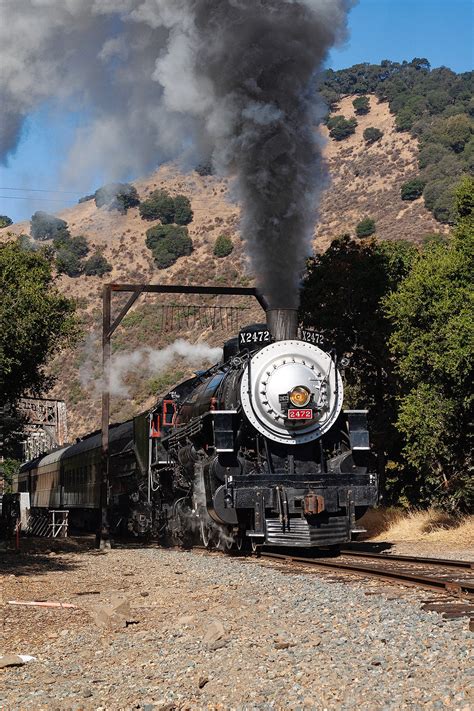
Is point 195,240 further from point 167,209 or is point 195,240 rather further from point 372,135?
point 372,135

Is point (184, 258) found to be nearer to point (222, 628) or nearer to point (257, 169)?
point (257, 169)

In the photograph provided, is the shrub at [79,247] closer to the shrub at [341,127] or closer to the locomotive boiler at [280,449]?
the shrub at [341,127]

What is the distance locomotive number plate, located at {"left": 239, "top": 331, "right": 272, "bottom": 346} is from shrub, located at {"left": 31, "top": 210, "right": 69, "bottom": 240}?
320ft

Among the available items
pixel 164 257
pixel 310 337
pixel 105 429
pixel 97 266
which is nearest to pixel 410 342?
pixel 310 337

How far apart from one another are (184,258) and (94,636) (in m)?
82.1

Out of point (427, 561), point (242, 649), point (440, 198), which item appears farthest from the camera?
point (440, 198)

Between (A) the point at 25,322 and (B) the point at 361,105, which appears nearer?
(A) the point at 25,322

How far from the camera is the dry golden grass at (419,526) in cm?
2033

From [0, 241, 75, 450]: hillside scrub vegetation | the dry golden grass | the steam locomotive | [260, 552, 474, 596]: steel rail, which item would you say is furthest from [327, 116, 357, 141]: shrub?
[260, 552, 474, 596]: steel rail

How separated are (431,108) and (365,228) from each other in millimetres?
41297

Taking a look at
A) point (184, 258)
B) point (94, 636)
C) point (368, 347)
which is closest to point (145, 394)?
point (184, 258)

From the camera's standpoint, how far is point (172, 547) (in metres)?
20.9

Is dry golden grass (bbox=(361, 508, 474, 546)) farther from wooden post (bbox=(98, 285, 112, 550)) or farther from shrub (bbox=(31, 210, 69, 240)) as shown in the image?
shrub (bbox=(31, 210, 69, 240))

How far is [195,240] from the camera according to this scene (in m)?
93.3
